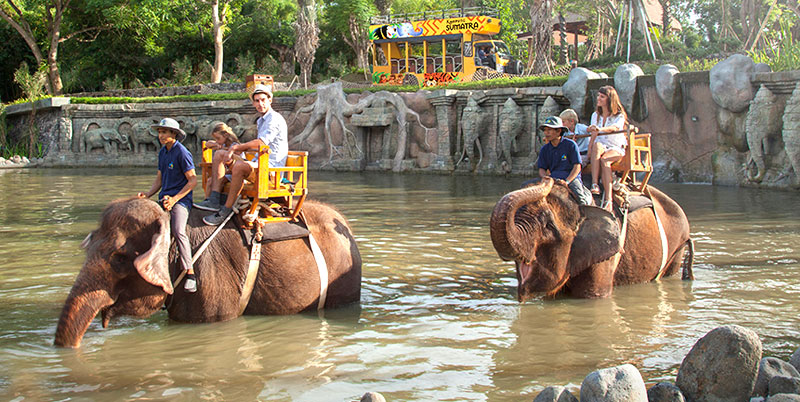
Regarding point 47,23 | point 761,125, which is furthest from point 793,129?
point 47,23

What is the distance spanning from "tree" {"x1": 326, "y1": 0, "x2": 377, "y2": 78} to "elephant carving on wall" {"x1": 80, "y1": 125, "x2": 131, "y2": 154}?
13.5m

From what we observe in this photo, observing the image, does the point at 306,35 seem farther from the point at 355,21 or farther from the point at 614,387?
the point at 614,387

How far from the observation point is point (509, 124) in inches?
819

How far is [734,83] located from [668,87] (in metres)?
1.56

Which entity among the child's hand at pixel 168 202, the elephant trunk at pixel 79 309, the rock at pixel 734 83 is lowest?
the elephant trunk at pixel 79 309

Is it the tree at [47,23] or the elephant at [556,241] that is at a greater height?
the tree at [47,23]

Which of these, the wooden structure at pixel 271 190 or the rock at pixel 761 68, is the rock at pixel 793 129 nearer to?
the rock at pixel 761 68

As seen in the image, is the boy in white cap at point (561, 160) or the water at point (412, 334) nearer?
the water at point (412, 334)

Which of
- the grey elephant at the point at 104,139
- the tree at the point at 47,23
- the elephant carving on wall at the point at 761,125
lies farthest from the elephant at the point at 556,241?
the tree at the point at 47,23

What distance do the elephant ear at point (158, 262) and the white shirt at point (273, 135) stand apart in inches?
41.4

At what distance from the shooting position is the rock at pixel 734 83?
16.4m

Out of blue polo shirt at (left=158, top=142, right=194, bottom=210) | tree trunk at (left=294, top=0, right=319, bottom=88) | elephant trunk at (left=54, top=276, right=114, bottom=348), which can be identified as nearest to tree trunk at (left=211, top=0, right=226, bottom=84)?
tree trunk at (left=294, top=0, right=319, bottom=88)

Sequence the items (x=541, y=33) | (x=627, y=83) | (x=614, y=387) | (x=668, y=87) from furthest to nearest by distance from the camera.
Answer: (x=541, y=33) → (x=627, y=83) → (x=668, y=87) → (x=614, y=387)

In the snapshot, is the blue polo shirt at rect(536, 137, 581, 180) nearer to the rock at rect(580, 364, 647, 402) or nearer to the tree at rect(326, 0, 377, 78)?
the rock at rect(580, 364, 647, 402)
